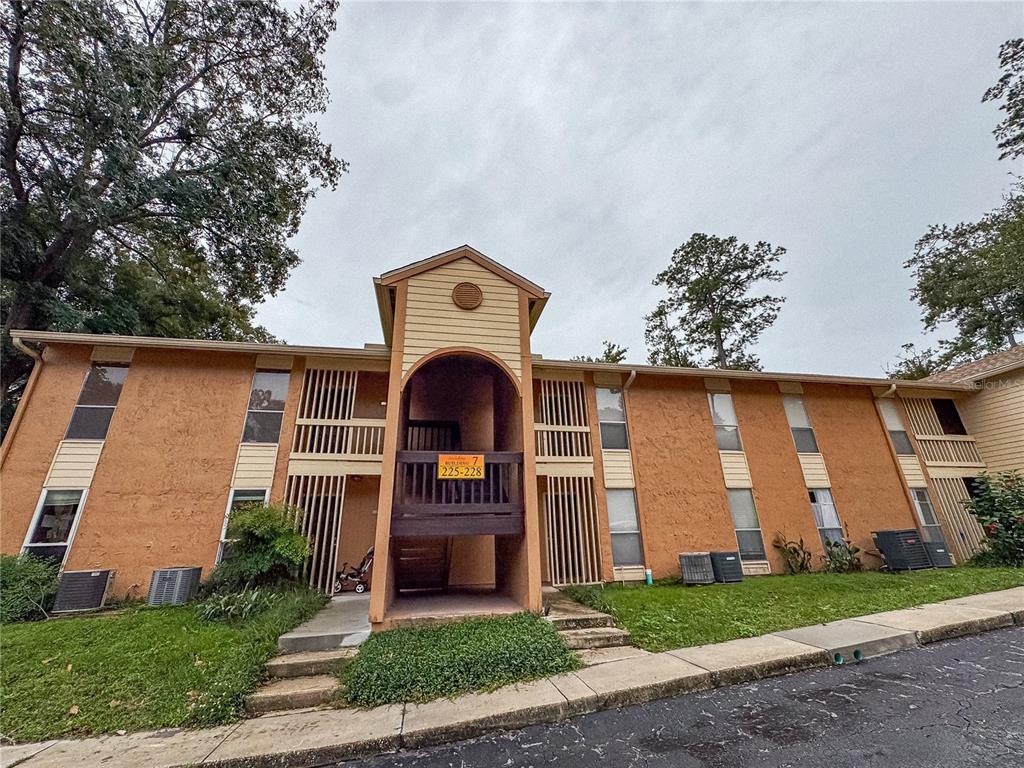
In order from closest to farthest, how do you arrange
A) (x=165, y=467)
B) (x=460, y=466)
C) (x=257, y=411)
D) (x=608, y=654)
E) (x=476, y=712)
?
(x=476, y=712) → (x=608, y=654) → (x=460, y=466) → (x=165, y=467) → (x=257, y=411)

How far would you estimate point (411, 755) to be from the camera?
9.27 ft

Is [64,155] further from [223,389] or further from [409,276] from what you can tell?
[409,276]

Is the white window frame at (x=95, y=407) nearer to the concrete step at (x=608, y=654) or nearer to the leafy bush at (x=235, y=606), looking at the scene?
the leafy bush at (x=235, y=606)

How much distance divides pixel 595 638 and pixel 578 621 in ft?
1.48

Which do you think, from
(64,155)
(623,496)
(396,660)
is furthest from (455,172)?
(396,660)

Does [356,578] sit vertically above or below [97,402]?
below

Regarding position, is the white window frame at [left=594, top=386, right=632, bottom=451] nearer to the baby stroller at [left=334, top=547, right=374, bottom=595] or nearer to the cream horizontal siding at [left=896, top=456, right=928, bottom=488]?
the baby stroller at [left=334, top=547, right=374, bottom=595]

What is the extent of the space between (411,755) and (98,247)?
15451 mm

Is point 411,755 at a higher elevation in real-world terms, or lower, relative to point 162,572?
lower

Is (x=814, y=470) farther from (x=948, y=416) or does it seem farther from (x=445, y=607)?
(x=445, y=607)

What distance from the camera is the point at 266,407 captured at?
780 centimetres

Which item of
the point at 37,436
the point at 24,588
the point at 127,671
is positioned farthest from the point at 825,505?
the point at 37,436

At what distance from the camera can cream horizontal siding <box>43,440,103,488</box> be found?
6.66 m

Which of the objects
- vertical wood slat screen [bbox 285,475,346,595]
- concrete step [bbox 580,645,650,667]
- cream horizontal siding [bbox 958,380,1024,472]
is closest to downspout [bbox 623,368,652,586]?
concrete step [bbox 580,645,650,667]
